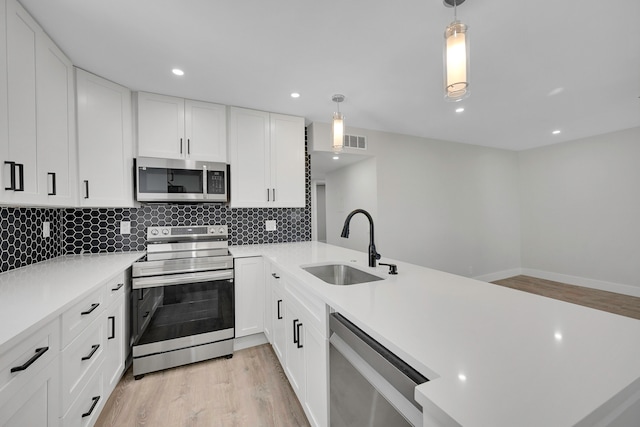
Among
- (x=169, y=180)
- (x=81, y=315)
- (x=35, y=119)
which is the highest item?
(x=35, y=119)

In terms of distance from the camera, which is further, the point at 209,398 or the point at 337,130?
the point at 337,130

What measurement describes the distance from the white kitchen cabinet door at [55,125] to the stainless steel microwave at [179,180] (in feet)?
1.48

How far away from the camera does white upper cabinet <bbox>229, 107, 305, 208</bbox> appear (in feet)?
8.70

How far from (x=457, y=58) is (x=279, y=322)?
6.72 feet

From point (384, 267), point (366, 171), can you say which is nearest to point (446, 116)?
point (366, 171)

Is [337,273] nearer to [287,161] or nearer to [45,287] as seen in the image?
[287,161]

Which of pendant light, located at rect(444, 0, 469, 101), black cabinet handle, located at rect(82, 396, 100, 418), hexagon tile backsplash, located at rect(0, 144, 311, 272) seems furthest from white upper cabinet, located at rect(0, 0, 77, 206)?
pendant light, located at rect(444, 0, 469, 101)

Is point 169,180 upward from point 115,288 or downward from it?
upward

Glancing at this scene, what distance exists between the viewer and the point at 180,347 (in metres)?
2.09

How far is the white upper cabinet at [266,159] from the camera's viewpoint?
2.65 meters

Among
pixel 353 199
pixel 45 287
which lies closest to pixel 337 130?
pixel 45 287

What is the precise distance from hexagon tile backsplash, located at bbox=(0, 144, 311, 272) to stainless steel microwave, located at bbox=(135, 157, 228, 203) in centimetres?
34

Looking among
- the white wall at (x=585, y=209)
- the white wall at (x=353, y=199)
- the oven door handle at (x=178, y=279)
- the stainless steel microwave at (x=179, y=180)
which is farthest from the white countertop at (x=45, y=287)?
the white wall at (x=585, y=209)

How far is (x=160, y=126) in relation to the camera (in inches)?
92.7
